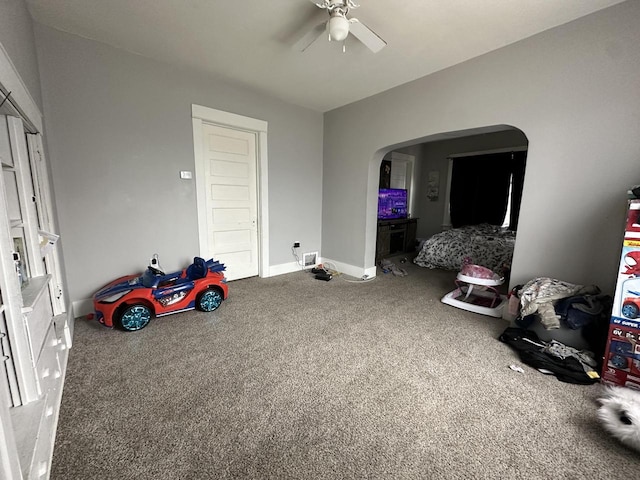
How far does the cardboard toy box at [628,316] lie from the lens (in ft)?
5.25

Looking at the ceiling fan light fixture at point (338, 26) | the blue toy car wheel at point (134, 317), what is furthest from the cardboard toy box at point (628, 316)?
the blue toy car wheel at point (134, 317)

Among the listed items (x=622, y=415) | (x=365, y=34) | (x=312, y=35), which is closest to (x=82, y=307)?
(x=312, y=35)

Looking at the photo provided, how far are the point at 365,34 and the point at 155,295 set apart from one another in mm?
2801

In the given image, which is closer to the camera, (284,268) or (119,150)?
(119,150)

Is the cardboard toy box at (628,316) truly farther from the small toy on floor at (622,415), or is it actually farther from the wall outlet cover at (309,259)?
the wall outlet cover at (309,259)

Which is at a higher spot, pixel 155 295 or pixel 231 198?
pixel 231 198

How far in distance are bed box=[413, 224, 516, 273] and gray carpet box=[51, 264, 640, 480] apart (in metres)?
1.87

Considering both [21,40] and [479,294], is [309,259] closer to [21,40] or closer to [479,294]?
[479,294]

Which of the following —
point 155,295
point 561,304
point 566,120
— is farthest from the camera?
point 155,295

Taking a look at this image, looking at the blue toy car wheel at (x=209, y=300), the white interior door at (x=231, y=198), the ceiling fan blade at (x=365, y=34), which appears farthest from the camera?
the white interior door at (x=231, y=198)

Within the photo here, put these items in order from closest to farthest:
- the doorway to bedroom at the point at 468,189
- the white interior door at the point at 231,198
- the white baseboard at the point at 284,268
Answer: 1. the white interior door at the point at 231,198
2. the white baseboard at the point at 284,268
3. the doorway to bedroom at the point at 468,189

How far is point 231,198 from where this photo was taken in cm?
346

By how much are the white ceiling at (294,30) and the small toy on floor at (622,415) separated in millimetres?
2619

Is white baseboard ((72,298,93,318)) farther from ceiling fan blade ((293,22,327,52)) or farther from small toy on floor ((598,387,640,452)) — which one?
small toy on floor ((598,387,640,452))
